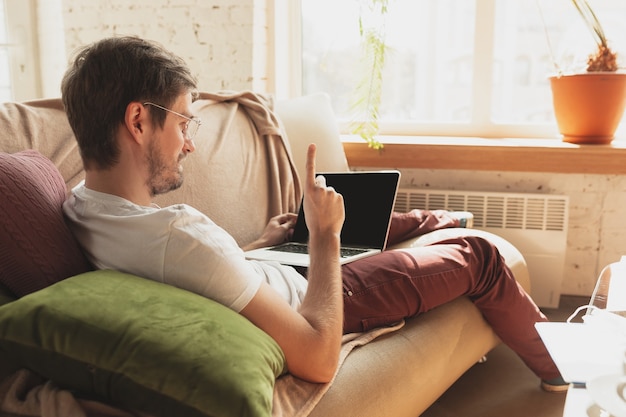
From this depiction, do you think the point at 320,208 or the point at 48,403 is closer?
the point at 48,403

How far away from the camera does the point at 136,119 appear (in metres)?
1.25

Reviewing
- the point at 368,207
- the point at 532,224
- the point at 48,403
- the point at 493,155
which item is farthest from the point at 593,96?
the point at 48,403

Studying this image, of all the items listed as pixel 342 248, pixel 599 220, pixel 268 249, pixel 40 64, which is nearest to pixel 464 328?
pixel 342 248

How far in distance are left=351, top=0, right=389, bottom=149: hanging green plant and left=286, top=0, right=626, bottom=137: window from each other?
4.0 inches

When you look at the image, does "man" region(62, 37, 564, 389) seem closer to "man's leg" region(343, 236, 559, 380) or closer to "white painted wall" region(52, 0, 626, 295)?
"man's leg" region(343, 236, 559, 380)

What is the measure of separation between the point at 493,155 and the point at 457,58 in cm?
58

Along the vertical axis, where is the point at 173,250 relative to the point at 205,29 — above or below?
below

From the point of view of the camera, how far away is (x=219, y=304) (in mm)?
1097

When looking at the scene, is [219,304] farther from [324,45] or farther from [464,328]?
[324,45]

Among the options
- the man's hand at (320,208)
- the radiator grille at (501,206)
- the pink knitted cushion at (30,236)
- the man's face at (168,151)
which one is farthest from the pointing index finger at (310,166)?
the radiator grille at (501,206)

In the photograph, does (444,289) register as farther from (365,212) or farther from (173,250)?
Result: (173,250)

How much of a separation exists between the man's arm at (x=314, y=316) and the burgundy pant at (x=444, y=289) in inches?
10.0

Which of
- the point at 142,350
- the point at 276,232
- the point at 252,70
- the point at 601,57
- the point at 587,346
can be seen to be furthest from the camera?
the point at 252,70

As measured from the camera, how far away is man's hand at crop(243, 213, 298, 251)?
76.5 inches
